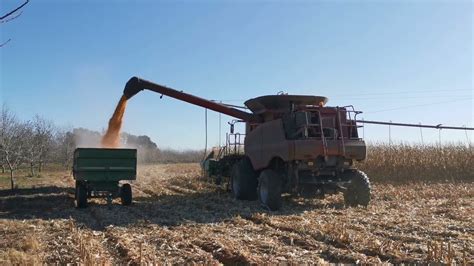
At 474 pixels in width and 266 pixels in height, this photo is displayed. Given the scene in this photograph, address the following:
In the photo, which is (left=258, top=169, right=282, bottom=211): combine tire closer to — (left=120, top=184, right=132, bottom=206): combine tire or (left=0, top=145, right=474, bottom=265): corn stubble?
(left=0, top=145, right=474, bottom=265): corn stubble

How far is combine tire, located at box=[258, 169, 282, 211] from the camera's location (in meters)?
12.7

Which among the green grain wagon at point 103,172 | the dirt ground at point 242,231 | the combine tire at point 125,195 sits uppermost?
the green grain wagon at point 103,172

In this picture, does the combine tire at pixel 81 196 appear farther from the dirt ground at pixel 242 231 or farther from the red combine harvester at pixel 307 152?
the red combine harvester at pixel 307 152

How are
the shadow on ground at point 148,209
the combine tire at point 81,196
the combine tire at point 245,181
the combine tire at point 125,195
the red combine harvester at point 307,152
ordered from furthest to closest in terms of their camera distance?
the combine tire at point 245,181 → the combine tire at point 125,195 → the combine tire at point 81,196 → the red combine harvester at point 307,152 → the shadow on ground at point 148,209

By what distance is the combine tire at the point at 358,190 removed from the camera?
43.3 ft

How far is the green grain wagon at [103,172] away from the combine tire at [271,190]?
399cm

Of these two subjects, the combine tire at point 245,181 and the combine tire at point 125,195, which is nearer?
the combine tire at point 125,195

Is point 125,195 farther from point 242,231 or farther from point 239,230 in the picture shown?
point 242,231

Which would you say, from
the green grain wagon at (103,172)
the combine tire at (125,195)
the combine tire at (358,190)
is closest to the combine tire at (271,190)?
the combine tire at (358,190)

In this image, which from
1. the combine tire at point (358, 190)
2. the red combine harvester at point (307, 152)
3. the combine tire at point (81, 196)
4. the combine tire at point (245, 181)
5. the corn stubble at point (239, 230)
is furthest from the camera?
the combine tire at point (245, 181)

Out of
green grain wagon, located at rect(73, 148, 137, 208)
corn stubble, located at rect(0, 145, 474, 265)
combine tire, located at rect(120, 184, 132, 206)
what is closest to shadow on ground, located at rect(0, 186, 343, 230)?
corn stubble, located at rect(0, 145, 474, 265)

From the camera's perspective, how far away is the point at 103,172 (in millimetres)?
14539

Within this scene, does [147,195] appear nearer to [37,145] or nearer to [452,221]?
[452,221]

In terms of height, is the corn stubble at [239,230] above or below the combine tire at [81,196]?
below
